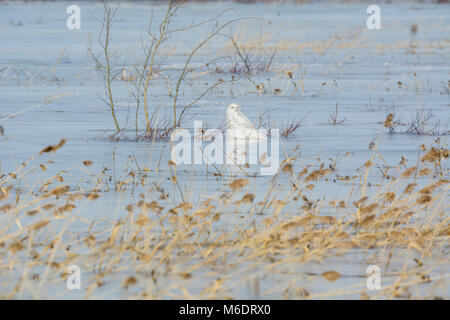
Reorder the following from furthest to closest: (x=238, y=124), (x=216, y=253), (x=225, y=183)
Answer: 1. (x=238, y=124)
2. (x=225, y=183)
3. (x=216, y=253)

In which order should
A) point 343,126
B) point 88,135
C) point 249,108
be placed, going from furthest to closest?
1. point 249,108
2. point 343,126
3. point 88,135

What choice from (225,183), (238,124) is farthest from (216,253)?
(238,124)

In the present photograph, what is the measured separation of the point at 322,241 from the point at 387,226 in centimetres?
73

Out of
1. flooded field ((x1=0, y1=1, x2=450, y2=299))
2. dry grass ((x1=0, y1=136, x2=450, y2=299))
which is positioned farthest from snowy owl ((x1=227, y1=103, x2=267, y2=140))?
dry grass ((x1=0, y1=136, x2=450, y2=299))

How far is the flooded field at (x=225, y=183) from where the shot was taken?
4590 millimetres

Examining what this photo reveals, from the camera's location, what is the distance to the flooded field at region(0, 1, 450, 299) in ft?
15.1

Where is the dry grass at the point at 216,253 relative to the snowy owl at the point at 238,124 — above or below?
below

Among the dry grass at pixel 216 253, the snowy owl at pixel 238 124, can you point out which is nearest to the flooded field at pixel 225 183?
the dry grass at pixel 216 253

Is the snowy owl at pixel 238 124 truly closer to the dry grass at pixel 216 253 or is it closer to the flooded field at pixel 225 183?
the flooded field at pixel 225 183

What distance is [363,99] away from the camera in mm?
14461

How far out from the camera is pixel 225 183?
729cm

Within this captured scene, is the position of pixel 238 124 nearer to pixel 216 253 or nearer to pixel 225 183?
pixel 225 183
